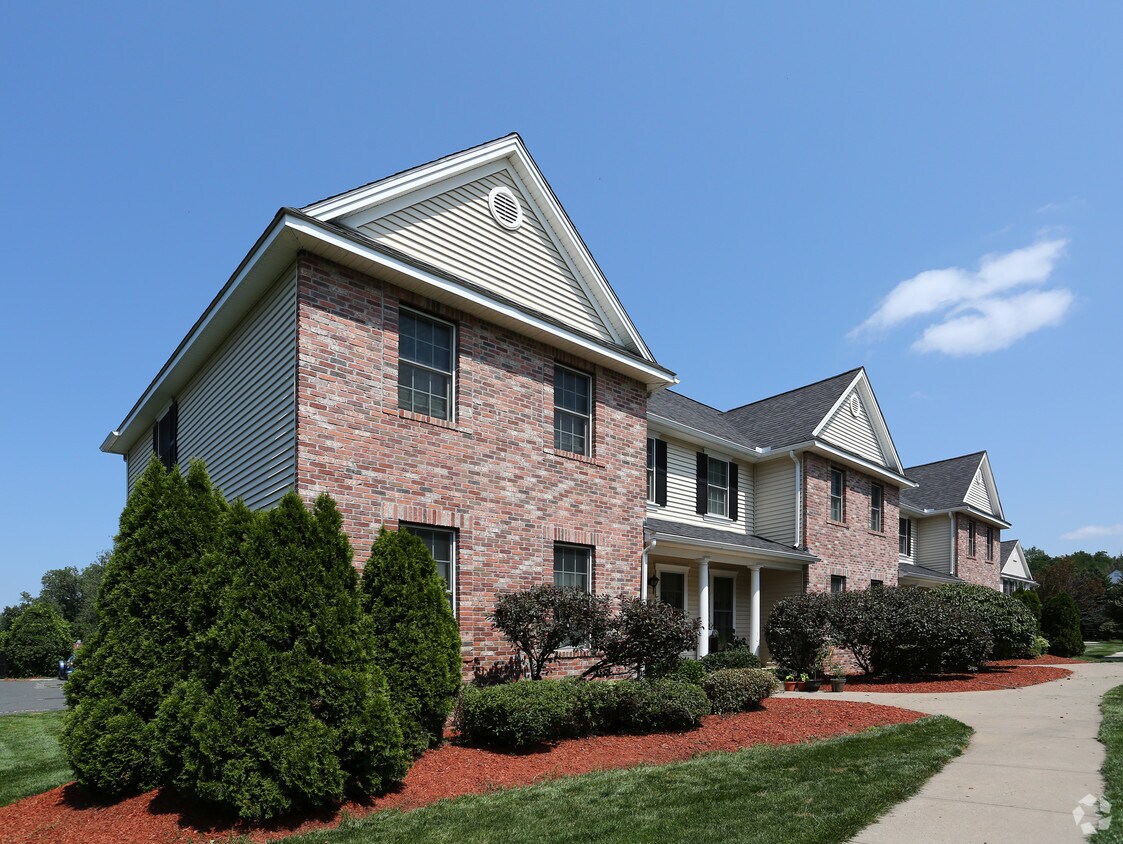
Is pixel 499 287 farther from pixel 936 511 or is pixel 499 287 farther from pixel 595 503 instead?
pixel 936 511

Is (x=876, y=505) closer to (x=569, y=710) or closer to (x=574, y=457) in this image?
(x=574, y=457)

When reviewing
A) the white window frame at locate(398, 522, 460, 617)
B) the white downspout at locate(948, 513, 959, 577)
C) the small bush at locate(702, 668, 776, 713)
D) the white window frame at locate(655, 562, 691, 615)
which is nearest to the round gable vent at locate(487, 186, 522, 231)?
the white window frame at locate(398, 522, 460, 617)

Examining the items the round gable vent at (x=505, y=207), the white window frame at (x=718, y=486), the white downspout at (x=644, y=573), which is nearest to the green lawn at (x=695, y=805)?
the white downspout at (x=644, y=573)

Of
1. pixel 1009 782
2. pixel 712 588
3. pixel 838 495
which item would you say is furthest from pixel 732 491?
pixel 1009 782

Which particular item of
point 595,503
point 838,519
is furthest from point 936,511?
point 595,503

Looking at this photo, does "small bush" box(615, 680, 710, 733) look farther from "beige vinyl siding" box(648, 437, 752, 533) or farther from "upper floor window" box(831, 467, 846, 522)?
"upper floor window" box(831, 467, 846, 522)

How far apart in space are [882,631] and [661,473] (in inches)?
240

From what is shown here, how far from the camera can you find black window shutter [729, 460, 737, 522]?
20781 millimetres

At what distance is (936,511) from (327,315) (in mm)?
28350

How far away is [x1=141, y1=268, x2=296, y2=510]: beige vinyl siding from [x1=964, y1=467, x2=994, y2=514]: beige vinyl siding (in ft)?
96.7

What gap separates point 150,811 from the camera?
22.9 feet

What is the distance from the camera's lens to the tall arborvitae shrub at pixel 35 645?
35.5 m

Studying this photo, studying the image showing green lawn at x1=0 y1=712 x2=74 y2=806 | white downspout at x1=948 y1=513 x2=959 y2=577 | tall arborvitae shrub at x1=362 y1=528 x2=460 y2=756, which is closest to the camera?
tall arborvitae shrub at x1=362 y1=528 x2=460 y2=756

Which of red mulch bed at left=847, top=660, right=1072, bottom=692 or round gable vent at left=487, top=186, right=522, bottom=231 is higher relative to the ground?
round gable vent at left=487, top=186, right=522, bottom=231
